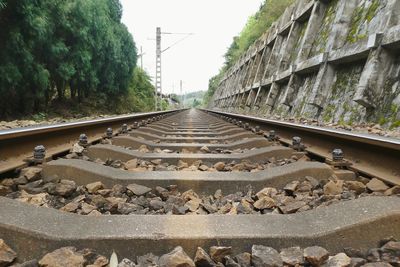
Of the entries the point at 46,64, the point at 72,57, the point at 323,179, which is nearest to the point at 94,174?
the point at 323,179

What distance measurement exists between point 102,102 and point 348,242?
74.8 feet

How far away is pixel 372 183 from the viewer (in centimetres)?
195

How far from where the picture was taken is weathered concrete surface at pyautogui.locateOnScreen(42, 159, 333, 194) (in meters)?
2.02

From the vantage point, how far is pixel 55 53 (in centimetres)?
1292

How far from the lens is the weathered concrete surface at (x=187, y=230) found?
1.18 meters

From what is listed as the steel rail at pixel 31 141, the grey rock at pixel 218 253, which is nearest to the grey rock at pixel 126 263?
the grey rock at pixel 218 253

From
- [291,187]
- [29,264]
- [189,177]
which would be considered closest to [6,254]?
[29,264]

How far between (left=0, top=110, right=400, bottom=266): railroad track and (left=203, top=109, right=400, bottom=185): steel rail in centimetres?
1

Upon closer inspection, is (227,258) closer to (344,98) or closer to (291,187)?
(291,187)

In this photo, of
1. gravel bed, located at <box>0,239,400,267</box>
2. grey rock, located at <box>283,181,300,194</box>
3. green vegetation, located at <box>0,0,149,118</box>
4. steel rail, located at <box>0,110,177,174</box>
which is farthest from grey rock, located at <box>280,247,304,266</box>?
green vegetation, located at <box>0,0,149,118</box>

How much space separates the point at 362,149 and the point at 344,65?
539cm

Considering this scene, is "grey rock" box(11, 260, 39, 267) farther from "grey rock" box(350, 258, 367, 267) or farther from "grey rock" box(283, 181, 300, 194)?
"grey rock" box(283, 181, 300, 194)

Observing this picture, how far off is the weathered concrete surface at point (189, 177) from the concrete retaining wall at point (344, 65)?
3367 mm

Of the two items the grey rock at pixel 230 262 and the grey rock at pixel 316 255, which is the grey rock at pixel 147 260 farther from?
the grey rock at pixel 316 255
